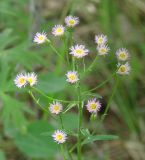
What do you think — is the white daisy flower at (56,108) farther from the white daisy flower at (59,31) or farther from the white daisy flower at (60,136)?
the white daisy flower at (59,31)

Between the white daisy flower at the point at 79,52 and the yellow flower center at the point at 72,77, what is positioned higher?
the white daisy flower at the point at 79,52

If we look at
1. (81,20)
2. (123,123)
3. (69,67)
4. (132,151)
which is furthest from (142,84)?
(69,67)

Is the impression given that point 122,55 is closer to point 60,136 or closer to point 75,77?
point 75,77

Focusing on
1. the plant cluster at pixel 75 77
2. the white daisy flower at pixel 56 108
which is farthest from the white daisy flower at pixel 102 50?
the white daisy flower at pixel 56 108

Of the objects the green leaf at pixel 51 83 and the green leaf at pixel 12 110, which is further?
the green leaf at pixel 51 83

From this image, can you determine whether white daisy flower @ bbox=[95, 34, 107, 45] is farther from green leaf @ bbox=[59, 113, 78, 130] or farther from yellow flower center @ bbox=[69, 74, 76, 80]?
green leaf @ bbox=[59, 113, 78, 130]

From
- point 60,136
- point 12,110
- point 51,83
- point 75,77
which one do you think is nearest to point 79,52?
point 75,77

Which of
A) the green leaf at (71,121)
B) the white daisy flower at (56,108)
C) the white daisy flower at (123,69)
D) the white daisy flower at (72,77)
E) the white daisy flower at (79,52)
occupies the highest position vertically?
the green leaf at (71,121)

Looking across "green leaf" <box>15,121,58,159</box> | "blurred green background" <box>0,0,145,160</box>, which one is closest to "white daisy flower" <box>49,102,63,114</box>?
"blurred green background" <box>0,0,145,160</box>
